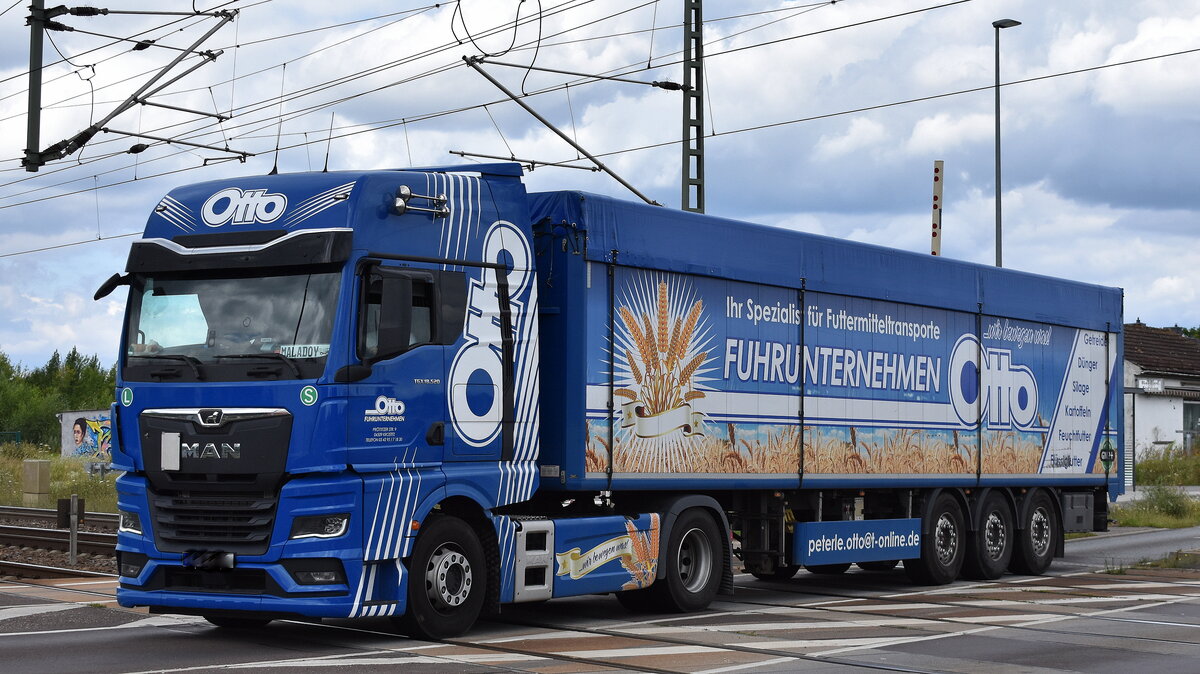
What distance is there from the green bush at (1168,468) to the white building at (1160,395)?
248cm

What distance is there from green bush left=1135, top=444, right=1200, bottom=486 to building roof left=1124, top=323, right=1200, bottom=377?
20.3 feet

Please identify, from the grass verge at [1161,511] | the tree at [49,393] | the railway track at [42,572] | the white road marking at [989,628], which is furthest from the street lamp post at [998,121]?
the tree at [49,393]

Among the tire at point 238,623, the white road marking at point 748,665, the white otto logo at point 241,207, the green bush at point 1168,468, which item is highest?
the white otto logo at point 241,207

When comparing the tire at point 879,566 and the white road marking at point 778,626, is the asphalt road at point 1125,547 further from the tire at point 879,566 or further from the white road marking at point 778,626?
the white road marking at point 778,626

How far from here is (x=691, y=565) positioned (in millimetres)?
14406

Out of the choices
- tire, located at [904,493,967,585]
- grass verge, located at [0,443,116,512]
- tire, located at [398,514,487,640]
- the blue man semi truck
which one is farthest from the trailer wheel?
grass verge, located at [0,443,116,512]

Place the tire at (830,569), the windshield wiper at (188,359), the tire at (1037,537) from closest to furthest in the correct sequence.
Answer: the windshield wiper at (188,359) → the tire at (1037,537) → the tire at (830,569)

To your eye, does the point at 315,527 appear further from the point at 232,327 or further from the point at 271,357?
the point at 232,327

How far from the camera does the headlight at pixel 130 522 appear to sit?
38.3 feet

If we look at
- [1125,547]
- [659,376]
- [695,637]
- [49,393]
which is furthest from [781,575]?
[49,393]

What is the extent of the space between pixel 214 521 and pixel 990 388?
1070 centimetres

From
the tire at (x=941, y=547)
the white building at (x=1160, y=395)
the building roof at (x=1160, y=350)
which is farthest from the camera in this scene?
the building roof at (x=1160, y=350)

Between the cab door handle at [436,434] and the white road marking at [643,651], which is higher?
the cab door handle at [436,434]

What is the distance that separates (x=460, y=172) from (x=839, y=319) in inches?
206
